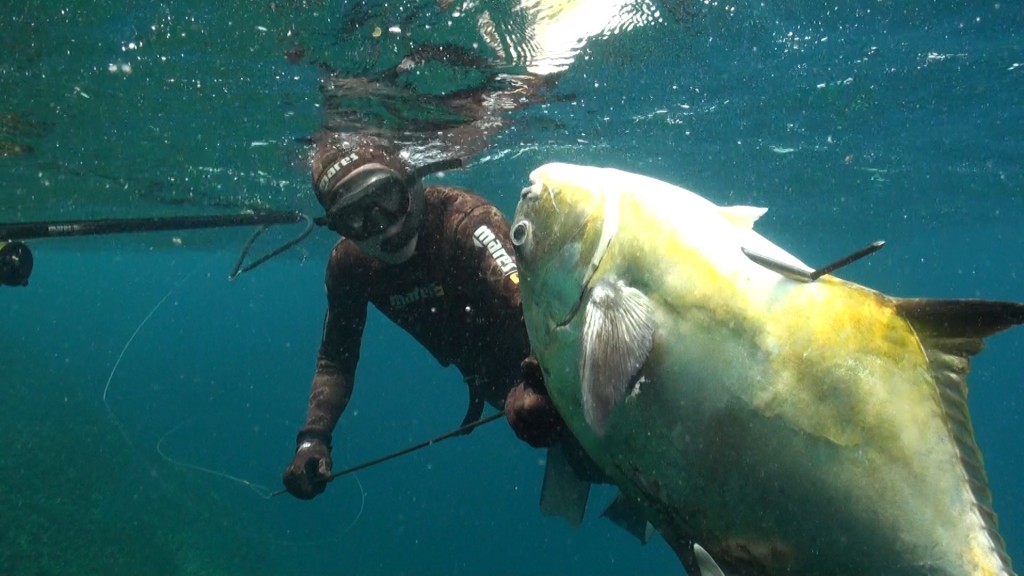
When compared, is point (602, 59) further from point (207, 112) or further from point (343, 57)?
point (207, 112)

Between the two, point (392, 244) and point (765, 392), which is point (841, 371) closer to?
point (765, 392)

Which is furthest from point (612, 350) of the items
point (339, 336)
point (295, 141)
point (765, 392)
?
point (295, 141)

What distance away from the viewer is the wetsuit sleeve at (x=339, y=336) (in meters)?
5.30

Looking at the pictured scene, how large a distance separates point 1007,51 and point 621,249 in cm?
1296

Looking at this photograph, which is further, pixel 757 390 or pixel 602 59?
pixel 602 59

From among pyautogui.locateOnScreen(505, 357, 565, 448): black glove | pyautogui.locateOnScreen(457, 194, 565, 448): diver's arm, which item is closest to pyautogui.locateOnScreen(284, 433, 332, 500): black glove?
pyautogui.locateOnScreen(457, 194, 565, 448): diver's arm

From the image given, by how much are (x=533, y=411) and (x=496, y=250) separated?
5.52 feet

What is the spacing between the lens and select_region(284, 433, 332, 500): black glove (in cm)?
444

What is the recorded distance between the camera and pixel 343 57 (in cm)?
925

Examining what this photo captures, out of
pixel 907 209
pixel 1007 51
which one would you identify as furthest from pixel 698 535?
pixel 907 209

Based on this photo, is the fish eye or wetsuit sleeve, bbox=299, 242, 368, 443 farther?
wetsuit sleeve, bbox=299, 242, 368, 443

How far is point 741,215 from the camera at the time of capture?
1783 mm

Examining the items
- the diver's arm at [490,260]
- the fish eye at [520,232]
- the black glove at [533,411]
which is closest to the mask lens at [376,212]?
the diver's arm at [490,260]

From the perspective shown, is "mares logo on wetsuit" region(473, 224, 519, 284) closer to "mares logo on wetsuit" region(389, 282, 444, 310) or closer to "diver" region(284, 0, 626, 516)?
"diver" region(284, 0, 626, 516)
